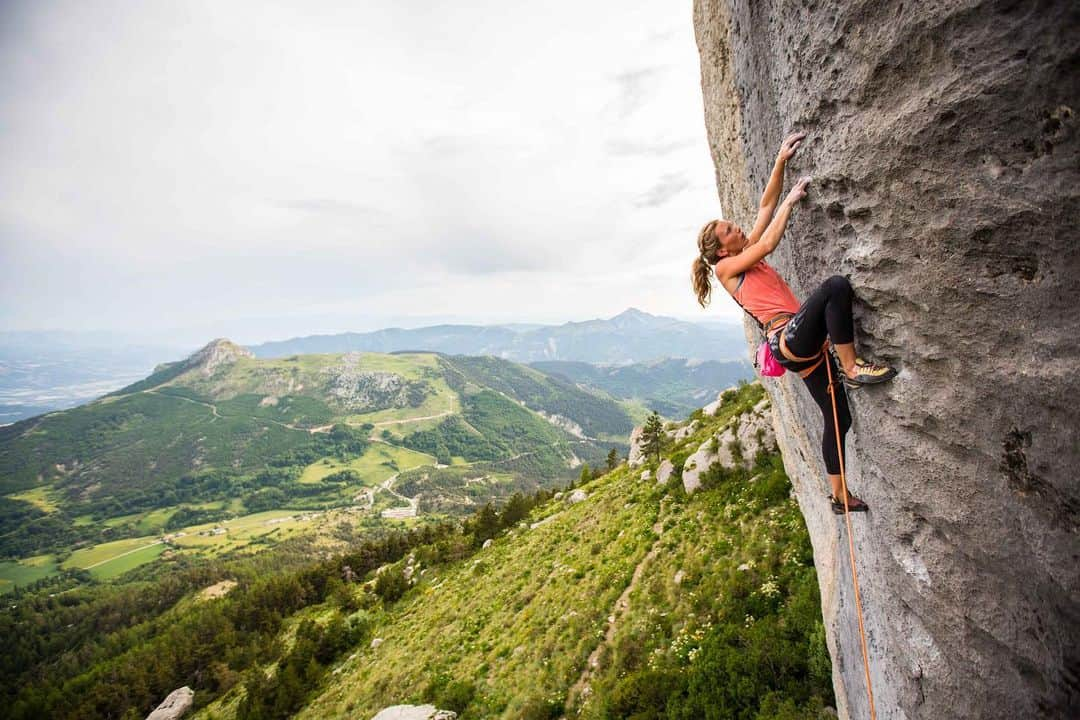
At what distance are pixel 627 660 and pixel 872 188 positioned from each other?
14.9 metres

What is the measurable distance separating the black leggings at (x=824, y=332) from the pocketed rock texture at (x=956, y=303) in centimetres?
20

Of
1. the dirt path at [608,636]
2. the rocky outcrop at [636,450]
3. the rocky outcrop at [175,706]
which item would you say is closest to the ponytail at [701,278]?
the dirt path at [608,636]

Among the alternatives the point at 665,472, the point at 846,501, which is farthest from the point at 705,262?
the point at 665,472

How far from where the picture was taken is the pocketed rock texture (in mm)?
3576

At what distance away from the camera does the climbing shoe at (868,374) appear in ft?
16.0

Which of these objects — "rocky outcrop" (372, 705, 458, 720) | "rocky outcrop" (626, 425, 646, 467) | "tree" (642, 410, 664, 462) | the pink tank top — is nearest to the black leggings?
the pink tank top

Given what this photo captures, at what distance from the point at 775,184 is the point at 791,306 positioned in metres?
1.59

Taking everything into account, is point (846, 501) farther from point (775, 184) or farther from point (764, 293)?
point (775, 184)

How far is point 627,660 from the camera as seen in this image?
46.6 feet

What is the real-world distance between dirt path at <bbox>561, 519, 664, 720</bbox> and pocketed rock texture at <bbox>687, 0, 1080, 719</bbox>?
1105 cm

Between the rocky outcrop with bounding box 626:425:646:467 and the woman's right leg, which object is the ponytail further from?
the rocky outcrop with bounding box 626:425:646:467

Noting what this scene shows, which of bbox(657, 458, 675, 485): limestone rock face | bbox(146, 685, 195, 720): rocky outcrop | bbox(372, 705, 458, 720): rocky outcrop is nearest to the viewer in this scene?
bbox(372, 705, 458, 720): rocky outcrop

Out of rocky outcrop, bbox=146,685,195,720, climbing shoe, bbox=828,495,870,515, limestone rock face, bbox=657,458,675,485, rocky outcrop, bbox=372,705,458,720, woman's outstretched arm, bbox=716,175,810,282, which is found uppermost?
woman's outstretched arm, bbox=716,175,810,282

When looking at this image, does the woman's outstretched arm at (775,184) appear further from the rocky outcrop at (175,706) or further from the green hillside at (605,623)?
the rocky outcrop at (175,706)
